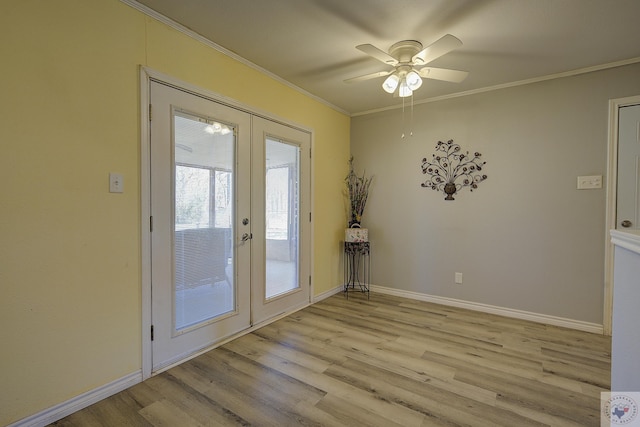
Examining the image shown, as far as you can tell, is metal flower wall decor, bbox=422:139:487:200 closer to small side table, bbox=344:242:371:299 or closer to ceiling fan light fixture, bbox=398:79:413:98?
small side table, bbox=344:242:371:299

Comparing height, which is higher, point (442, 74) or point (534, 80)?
point (534, 80)

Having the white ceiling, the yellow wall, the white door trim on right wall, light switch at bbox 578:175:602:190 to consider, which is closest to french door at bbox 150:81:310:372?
the yellow wall

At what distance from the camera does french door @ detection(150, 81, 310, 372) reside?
84.5 inches

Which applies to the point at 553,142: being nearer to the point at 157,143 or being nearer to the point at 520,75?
the point at 520,75

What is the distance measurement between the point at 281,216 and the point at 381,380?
1833mm

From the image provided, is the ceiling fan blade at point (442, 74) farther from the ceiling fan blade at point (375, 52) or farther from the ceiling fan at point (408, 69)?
the ceiling fan blade at point (375, 52)

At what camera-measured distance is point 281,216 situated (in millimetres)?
3232

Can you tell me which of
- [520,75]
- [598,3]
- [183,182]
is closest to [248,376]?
[183,182]

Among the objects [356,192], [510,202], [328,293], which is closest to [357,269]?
[328,293]

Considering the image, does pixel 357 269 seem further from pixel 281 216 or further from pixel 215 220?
pixel 215 220

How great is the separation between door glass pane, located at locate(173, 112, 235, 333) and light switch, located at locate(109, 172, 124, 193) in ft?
1.20

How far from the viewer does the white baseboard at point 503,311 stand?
2.88 m

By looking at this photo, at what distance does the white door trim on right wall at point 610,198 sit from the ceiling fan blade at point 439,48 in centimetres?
193

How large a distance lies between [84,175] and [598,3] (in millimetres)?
3371
